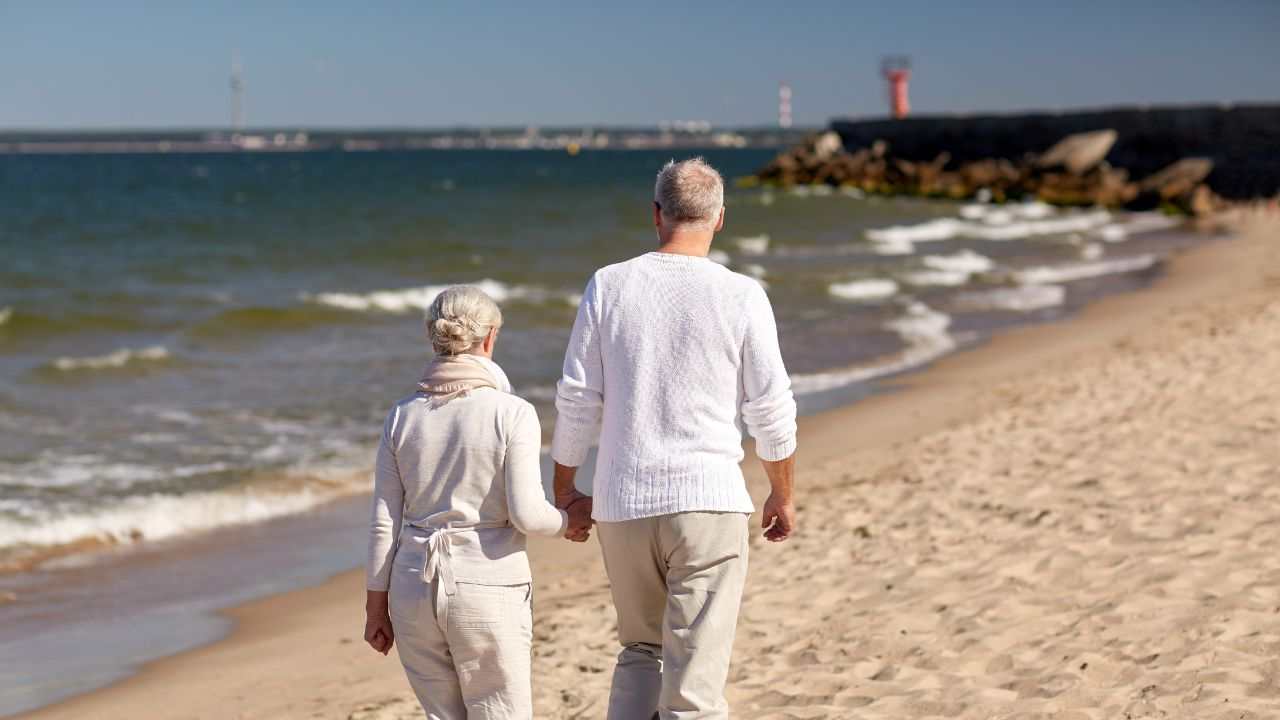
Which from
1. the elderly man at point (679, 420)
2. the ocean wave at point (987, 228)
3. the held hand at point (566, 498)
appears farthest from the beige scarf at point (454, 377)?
the ocean wave at point (987, 228)

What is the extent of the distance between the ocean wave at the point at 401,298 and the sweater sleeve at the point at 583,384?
53.2ft

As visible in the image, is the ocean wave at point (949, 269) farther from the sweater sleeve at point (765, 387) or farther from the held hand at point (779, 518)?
the sweater sleeve at point (765, 387)

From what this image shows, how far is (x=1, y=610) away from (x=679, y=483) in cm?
480

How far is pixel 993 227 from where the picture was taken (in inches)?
1396

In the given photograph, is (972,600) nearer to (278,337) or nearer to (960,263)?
(278,337)

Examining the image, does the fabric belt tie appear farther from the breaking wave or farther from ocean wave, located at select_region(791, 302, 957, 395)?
the breaking wave

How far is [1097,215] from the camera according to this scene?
3888 cm

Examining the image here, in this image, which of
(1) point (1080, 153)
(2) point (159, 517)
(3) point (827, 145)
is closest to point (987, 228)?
(1) point (1080, 153)

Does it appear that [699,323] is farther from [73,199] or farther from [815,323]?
[73,199]

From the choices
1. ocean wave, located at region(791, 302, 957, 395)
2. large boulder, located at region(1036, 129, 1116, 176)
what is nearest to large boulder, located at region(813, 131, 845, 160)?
large boulder, located at region(1036, 129, 1116, 176)

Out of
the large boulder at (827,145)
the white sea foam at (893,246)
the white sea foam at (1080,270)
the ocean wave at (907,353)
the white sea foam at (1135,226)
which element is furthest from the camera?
the large boulder at (827,145)

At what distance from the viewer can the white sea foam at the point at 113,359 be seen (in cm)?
1431

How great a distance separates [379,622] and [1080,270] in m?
22.6

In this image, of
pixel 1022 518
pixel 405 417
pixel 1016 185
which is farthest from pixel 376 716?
pixel 1016 185
